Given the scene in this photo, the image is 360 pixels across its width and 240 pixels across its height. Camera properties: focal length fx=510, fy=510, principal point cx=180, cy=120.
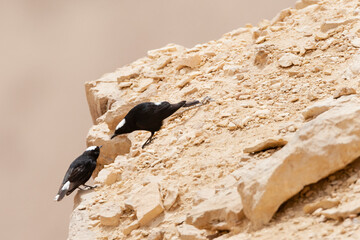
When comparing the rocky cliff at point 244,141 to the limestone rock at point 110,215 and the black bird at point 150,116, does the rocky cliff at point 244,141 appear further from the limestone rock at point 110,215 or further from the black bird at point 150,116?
the black bird at point 150,116

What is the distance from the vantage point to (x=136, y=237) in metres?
4.60

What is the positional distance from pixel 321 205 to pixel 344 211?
22 cm

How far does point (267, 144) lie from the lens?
14.2 ft

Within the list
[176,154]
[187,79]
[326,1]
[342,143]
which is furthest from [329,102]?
[326,1]

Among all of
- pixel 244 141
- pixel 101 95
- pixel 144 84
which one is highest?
pixel 101 95

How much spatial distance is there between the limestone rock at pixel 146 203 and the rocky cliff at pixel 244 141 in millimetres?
13

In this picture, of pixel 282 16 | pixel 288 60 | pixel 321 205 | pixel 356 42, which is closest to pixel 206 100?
pixel 288 60

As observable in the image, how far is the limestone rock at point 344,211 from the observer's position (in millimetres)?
3074

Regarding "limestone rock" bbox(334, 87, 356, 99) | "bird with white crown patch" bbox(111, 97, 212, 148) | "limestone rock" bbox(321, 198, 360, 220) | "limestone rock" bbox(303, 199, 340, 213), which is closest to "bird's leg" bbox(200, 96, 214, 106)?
"bird with white crown patch" bbox(111, 97, 212, 148)

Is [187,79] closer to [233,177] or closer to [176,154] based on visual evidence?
[176,154]

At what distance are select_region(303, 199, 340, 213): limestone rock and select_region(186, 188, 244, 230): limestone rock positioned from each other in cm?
48

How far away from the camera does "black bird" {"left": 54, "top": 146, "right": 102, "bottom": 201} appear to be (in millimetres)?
6406

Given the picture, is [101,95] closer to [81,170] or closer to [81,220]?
[81,170]

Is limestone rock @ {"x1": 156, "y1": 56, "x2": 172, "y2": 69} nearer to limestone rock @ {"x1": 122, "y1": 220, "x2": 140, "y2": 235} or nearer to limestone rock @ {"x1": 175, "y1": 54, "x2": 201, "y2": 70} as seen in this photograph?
limestone rock @ {"x1": 175, "y1": 54, "x2": 201, "y2": 70}
